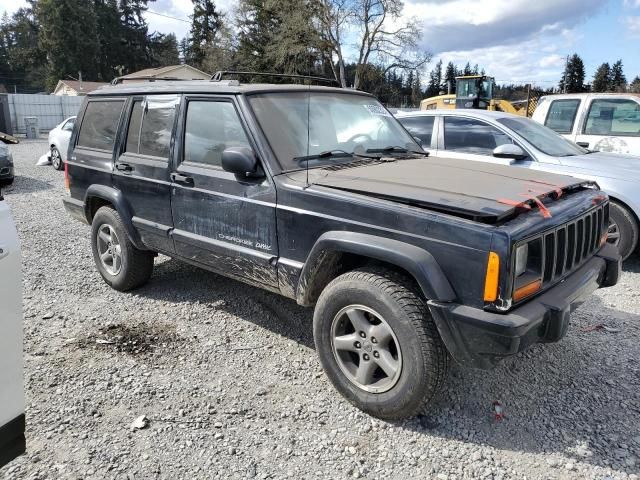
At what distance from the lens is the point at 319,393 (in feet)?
10.7

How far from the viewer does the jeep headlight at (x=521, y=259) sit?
2.56m

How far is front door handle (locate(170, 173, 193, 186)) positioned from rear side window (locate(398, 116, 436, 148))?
3.70m

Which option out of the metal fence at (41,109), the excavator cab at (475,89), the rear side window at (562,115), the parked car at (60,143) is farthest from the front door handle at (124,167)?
the metal fence at (41,109)

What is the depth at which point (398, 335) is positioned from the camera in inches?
108

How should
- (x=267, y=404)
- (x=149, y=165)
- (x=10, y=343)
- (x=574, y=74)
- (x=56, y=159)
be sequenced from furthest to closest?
(x=574, y=74), (x=56, y=159), (x=149, y=165), (x=267, y=404), (x=10, y=343)

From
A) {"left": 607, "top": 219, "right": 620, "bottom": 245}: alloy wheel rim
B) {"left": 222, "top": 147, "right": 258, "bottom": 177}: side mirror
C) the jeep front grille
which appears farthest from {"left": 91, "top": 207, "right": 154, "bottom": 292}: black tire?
{"left": 607, "top": 219, "right": 620, "bottom": 245}: alloy wheel rim

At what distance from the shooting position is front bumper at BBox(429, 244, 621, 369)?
2.45 meters

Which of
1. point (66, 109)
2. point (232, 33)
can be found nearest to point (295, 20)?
point (232, 33)

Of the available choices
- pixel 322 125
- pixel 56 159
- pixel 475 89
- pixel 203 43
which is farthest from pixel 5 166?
pixel 203 43

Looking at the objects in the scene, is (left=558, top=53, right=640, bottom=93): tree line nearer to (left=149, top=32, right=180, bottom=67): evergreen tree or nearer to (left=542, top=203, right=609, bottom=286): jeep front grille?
(left=149, top=32, right=180, bottom=67): evergreen tree

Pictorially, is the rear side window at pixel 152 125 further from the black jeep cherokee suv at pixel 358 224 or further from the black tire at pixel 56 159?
the black tire at pixel 56 159

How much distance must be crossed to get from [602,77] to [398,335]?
259 ft

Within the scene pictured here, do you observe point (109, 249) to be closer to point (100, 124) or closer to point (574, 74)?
point (100, 124)

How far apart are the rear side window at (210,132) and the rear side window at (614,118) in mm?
6268
